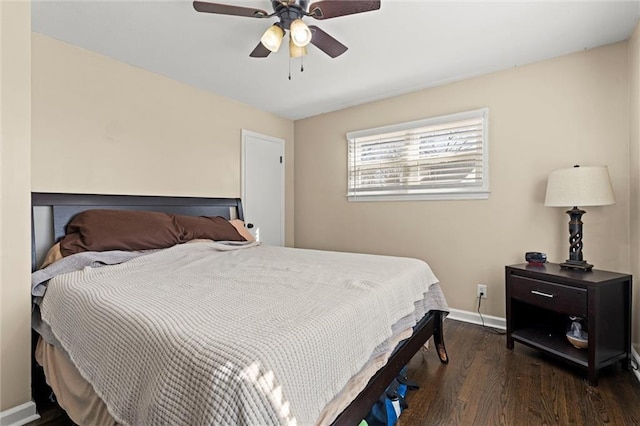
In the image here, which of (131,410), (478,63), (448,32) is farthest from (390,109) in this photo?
(131,410)

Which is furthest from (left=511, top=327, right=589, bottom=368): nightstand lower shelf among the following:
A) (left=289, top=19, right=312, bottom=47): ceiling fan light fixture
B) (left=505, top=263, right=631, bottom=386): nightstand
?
(left=289, top=19, right=312, bottom=47): ceiling fan light fixture

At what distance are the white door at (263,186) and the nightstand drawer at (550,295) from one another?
2726 mm

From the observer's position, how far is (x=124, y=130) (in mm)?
2740

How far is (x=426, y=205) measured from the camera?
328 centimetres

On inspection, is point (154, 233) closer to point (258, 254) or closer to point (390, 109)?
point (258, 254)

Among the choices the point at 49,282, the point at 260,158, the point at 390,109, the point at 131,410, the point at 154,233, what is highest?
the point at 390,109

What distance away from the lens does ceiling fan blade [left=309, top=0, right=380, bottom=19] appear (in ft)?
5.16

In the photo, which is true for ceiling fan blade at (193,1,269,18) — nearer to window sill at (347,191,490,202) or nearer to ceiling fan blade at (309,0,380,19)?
ceiling fan blade at (309,0,380,19)

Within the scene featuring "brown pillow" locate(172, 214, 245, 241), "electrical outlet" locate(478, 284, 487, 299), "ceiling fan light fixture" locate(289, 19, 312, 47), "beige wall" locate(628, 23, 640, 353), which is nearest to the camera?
"ceiling fan light fixture" locate(289, 19, 312, 47)

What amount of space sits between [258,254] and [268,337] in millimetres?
1597

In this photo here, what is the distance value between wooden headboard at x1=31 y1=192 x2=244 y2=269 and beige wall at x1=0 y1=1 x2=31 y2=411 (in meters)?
0.61

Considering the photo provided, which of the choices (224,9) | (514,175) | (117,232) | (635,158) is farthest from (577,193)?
(117,232)

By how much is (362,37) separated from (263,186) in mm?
2197

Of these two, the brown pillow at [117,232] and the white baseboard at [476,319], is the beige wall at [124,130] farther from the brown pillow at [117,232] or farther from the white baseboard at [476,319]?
the white baseboard at [476,319]
